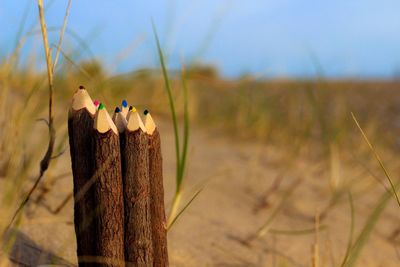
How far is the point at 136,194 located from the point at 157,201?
0.22 feet

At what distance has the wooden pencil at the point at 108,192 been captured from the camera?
1.00m

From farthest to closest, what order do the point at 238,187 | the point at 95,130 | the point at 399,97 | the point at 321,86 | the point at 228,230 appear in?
the point at 399,97, the point at 238,187, the point at 321,86, the point at 228,230, the point at 95,130

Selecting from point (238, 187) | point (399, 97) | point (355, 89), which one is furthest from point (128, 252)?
point (355, 89)

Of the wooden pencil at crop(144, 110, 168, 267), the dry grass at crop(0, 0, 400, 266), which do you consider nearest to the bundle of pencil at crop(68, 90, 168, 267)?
the wooden pencil at crop(144, 110, 168, 267)

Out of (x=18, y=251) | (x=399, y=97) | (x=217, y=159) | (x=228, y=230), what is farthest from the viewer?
(x=399, y=97)

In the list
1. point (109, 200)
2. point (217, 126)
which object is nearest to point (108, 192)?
point (109, 200)

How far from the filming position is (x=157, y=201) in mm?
1103

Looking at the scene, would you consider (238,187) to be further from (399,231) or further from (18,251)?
(18,251)

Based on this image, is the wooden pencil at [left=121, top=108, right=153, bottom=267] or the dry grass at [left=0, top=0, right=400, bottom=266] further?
the dry grass at [left=0, top=0, right=400, bottom=266]

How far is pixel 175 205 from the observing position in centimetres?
127

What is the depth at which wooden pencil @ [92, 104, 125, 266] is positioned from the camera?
1.00m

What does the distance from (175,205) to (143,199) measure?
22 centimetres

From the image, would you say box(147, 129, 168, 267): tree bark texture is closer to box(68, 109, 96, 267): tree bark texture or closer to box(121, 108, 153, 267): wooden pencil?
box(121, 108, 153, 267): wooden pencil

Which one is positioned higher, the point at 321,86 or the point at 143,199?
the point at 321,86
